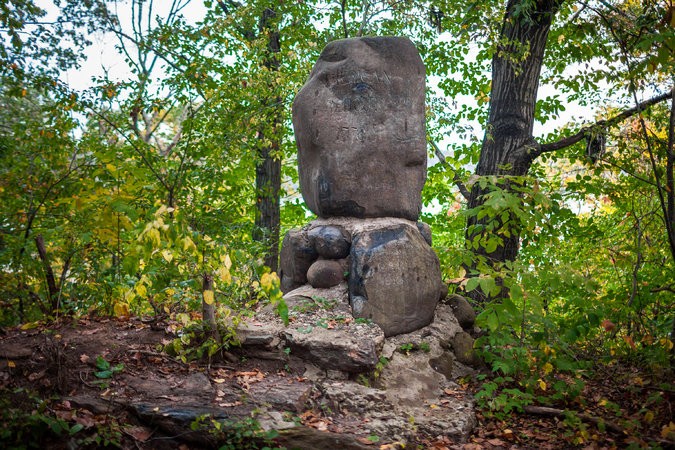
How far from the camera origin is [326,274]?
511cm

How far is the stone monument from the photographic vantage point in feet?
16.5

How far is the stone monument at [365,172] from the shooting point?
16.5ft

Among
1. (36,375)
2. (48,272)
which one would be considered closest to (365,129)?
(48,272)

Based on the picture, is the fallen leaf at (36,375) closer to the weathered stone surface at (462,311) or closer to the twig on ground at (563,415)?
the twig on ground at (563,415)

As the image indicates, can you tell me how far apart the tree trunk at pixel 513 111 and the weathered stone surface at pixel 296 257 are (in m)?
2.47

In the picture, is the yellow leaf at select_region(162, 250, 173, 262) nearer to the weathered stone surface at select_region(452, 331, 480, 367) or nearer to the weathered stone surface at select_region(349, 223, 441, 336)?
the weathered stone surface at select_region(349, 223, 441, 336)

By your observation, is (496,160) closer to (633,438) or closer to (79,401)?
(633,438)

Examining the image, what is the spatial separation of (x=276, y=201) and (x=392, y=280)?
17.3ft

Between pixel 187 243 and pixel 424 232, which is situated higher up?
pixel 424 232

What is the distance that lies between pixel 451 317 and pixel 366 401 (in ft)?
5.64

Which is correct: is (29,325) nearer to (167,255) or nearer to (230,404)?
(167,255)

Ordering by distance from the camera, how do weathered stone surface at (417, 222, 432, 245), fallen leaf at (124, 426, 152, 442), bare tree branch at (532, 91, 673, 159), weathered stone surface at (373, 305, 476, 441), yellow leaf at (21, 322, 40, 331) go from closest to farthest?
fallen leaf at (124, 426, 152, 442) → weathered stone surface at (373, 305, 476, 441) → yellow leaf at (21, 322, 40, 331) → weathered stone surface at (417, 222, 432, 245) → bare tree branch at (532, 91, 673, 159)

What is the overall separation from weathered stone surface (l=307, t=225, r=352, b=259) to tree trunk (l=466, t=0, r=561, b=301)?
2.34 meters

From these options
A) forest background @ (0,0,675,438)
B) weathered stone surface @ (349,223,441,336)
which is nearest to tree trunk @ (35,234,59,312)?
forest background @ (0,0,675,438)
